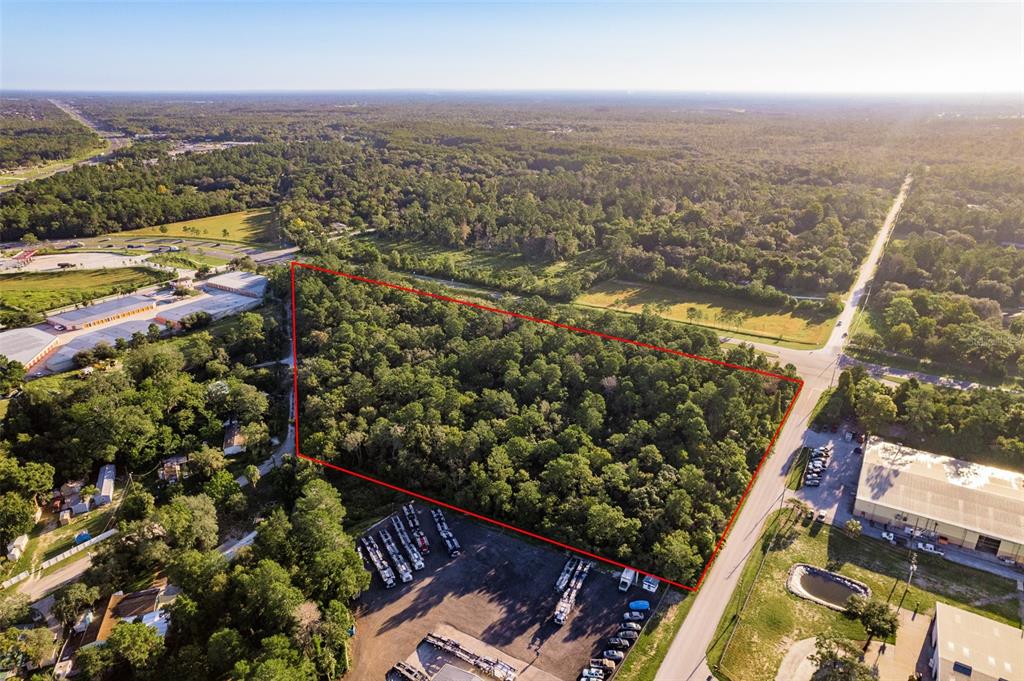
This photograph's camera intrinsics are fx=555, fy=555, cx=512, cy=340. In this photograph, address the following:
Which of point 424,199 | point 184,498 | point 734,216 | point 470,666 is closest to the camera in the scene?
point 470,666

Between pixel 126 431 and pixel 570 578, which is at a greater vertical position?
pixel 126 431

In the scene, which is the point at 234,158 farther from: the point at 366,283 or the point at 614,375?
the point at 614,375

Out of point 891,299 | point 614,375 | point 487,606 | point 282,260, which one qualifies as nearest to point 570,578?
point 487,606

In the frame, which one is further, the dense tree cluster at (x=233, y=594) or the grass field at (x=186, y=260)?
the grass field at (x=186, y=260)

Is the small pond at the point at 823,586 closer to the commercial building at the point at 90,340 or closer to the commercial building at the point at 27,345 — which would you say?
the commercial building at the point at 90,340

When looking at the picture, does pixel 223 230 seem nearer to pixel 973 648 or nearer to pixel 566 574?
pixel 566 574

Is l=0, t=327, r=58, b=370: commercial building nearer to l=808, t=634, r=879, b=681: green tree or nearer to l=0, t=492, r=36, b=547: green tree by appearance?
l=0, t=492, r=36, b=547: green tree

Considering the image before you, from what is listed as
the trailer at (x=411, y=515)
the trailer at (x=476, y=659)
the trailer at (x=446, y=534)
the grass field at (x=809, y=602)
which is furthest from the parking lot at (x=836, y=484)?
the trailer at (x=411, y=515)
